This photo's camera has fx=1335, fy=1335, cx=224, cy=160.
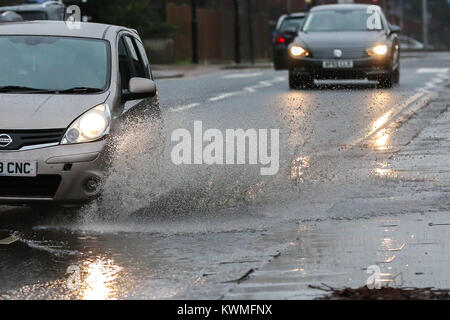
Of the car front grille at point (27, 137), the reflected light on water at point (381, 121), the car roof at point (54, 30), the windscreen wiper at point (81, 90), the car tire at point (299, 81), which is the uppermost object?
the car roof at point (54, 30)

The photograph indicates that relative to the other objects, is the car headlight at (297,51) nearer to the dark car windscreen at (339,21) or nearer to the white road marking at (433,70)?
the dark car windscreen at (339,21)

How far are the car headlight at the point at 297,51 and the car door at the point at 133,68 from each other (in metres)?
12.8

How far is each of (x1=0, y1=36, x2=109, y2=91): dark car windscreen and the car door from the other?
0.87 ft

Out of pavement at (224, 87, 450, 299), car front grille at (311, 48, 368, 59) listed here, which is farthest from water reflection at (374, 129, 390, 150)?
car front grille at (311, 48, 368, 59)

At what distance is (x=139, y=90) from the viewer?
10.2 m

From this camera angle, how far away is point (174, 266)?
7.38 meters

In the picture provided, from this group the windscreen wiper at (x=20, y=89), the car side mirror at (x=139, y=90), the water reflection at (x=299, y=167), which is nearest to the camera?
the windscreen wiper at (x=20, y=89)

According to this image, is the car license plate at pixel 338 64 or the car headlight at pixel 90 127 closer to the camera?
the car headlight at pixel 90 127

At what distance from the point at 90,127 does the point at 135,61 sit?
1.89 meters

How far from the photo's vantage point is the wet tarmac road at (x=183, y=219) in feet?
22.9

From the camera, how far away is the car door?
33.9ft

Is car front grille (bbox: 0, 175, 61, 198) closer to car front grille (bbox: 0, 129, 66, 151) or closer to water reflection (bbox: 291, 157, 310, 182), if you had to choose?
car front grille (bbox: 0, 129, 66, 151)

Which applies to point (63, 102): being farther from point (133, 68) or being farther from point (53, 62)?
point (133, 68)

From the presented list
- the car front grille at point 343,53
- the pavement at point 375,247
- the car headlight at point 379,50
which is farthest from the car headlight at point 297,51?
the pavement at point 375,247
